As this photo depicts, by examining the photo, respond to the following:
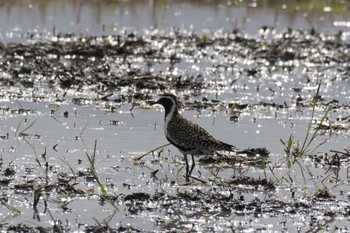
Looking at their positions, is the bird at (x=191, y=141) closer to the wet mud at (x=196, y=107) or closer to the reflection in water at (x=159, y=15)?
→ the wet mud at (x=196, y=107)

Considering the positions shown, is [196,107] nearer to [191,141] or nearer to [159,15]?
[191,141]

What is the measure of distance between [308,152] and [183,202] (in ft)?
9.57

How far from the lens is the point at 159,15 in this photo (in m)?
25.5

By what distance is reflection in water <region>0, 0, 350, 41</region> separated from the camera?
22375 millimetres

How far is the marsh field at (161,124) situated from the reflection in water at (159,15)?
14 centimetres

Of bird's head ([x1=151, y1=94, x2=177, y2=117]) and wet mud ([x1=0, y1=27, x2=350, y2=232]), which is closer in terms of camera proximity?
wet mud ([x1=0, y1=27, x2=350, y2=232])

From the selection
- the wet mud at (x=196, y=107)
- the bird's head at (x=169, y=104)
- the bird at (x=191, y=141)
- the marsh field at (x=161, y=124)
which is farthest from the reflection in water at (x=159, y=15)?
the bird at (x=191, y=141)

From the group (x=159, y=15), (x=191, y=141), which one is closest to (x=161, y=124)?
(x=191, y=141)

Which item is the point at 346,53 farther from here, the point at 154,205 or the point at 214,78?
the point at 154,205

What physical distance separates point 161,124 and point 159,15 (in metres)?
13.4

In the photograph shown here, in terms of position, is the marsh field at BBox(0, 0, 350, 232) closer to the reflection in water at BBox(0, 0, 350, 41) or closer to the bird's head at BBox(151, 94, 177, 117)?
the reflection in water at BBox(0, 0, 350, 41)

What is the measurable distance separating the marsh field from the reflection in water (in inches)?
5.5

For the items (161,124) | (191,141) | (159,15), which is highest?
(159,15)

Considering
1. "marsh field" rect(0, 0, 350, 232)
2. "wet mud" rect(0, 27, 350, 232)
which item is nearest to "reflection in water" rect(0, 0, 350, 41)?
"marsh field" rect(0, 0, 350, 232)
